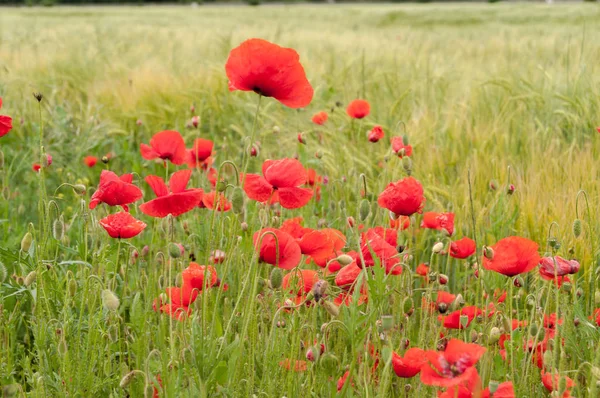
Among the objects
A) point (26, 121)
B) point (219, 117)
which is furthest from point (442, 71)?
point (26, 121)

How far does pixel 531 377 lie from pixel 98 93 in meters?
3.08

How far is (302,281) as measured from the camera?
1171mm

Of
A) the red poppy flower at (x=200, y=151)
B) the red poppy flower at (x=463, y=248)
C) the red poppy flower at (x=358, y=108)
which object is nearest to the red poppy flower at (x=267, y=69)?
the red poppy flower at (x=463, y=248)

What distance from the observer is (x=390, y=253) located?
114 cm

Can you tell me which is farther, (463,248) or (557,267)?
(463,248)

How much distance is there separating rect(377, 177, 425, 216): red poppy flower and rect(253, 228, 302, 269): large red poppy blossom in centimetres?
22

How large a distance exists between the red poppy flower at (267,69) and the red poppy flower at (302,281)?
12.6 inches

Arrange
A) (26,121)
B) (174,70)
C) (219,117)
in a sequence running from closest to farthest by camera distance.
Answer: (26,121) → (219,117) → (174,70)

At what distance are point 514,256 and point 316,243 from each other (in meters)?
0.34

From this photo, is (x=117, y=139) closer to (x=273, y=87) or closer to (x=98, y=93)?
(x=98, y=93)

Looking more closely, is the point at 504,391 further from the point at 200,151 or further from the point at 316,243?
the point at 200,151

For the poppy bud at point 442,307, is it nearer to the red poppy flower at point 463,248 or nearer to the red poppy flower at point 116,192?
the red poppy flower at point 463,248

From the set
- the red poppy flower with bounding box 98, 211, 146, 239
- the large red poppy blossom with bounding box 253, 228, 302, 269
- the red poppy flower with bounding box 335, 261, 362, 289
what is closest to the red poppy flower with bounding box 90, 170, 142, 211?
the red poppy flower with bounding box 98, 211, 146, 239

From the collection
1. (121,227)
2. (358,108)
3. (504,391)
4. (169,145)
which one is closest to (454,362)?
(504,391)
